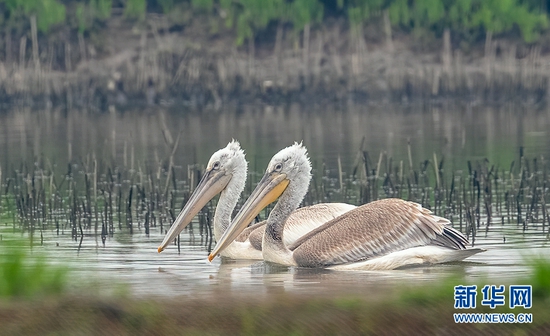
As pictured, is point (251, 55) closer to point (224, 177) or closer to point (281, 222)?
point (224, 177)

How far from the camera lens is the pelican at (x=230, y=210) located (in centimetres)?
1188

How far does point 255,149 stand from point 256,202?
13.3m

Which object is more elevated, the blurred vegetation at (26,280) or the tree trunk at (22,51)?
the tree trunk at (22,51)

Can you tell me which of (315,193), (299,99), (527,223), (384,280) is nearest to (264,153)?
(315,193)

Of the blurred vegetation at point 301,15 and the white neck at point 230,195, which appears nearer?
the white neck at point 230,195

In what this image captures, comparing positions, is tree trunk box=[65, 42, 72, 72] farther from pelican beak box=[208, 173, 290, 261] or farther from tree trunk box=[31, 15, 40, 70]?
pelican beak box=[208, 173, 290, 261]

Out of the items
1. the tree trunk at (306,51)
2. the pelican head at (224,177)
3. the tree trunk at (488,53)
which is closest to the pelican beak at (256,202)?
the pelican head at (224,177)

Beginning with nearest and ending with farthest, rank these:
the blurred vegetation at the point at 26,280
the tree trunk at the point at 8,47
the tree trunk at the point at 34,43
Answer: the blurred vegetation at the point at 26,280
the tree trunk at the point at 34,43
the tree trunk at the point at 8,47

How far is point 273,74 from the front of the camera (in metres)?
45.0

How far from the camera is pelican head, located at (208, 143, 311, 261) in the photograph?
37.7 ft

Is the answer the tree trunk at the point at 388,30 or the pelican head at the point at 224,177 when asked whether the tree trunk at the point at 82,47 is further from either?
the pelican head at the point at 224,177

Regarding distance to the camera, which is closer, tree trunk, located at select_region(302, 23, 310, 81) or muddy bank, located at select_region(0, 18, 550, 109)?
muddy bank, located at select_region(0, 18, 550, 109)

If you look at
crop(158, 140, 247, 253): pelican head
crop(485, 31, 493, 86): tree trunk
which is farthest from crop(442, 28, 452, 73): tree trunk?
crop(158, 140, 247, 253): pelican head

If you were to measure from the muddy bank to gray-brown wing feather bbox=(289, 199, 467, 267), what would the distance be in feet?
103
